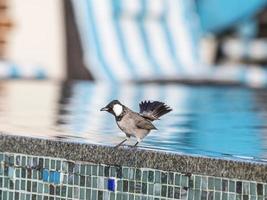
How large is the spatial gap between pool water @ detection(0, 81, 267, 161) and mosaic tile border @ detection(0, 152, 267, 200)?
4.9 inches

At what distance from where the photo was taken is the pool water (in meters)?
3.44

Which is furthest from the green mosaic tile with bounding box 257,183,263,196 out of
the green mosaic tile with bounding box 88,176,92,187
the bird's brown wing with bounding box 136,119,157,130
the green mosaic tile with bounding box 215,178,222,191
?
the green mosaic tile with bounding box 88,176,92,187

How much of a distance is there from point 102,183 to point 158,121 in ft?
4.61

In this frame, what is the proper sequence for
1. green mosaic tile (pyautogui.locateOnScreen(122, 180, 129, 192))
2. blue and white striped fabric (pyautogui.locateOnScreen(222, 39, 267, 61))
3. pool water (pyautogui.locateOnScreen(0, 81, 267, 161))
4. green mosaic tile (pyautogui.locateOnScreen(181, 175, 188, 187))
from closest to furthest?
1. green mosaic tile (pyautogui.locateOnScreen(181, 175, 188, 187))
2. green mosaic tile (pyautogui.locateOnScreen(122, 180, 129, 192))
3. pool water (pyautogui.locateOnScreen(0, 81, 267, 161))
4. blue and white striped fabric (pyautogui.locateOnScreen(222, 39, 267, 61))

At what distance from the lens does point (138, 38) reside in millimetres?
8914

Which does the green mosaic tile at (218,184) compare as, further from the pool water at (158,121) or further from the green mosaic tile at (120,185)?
the green mosaic tile at (120,185)

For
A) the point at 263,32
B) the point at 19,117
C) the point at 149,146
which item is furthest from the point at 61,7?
the point at 149,146

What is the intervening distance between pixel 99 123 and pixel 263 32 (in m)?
5.90

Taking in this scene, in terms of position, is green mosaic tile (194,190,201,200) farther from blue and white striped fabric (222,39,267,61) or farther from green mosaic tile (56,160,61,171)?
blue and white striped fabric (222,39,267,61)

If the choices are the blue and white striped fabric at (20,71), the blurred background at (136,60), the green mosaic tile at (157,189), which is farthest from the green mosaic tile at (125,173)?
the blue and white striped fabric at (20,71)

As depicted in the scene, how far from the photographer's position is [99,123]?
4.30 meters

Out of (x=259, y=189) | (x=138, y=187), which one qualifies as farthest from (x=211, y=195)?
(x=138, y=187)

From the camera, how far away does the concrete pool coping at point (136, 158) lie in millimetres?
2883

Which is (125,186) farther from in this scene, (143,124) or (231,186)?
(231,186)
